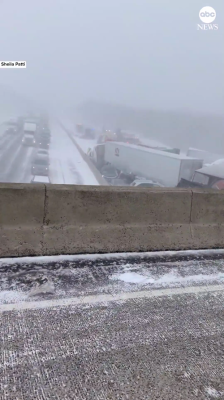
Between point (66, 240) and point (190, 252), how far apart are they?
A: 2.08 meters

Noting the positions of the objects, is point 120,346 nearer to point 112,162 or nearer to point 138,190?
point 138,190

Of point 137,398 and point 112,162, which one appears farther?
point 112,162

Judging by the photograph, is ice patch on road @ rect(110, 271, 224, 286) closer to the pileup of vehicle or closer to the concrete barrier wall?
the concrete barrier wall

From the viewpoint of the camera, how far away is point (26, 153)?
37469 millimetres

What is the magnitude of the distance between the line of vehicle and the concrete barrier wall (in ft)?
4.28

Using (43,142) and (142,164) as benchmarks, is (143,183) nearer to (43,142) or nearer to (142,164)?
(142,164)

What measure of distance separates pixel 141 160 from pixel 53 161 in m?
13.4

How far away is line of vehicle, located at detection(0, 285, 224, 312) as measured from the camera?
4.05m

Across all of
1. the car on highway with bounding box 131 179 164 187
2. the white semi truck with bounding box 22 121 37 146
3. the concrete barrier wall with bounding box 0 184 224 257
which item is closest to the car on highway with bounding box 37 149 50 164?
the white semi truck with bounding box 22 121 37 146

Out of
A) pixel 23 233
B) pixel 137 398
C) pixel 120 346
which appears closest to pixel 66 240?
pixel 23 233

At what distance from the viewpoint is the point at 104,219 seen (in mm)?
5879

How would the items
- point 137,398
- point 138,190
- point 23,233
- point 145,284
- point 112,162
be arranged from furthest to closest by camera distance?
1. point 112,162
2. point 138,190
3. point 23,233
4. point 145,284
5. point 137,398

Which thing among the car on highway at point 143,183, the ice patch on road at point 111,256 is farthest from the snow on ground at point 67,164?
the ice patch on road at point 111,256

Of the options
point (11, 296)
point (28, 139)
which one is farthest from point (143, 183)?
point (28, 139)
